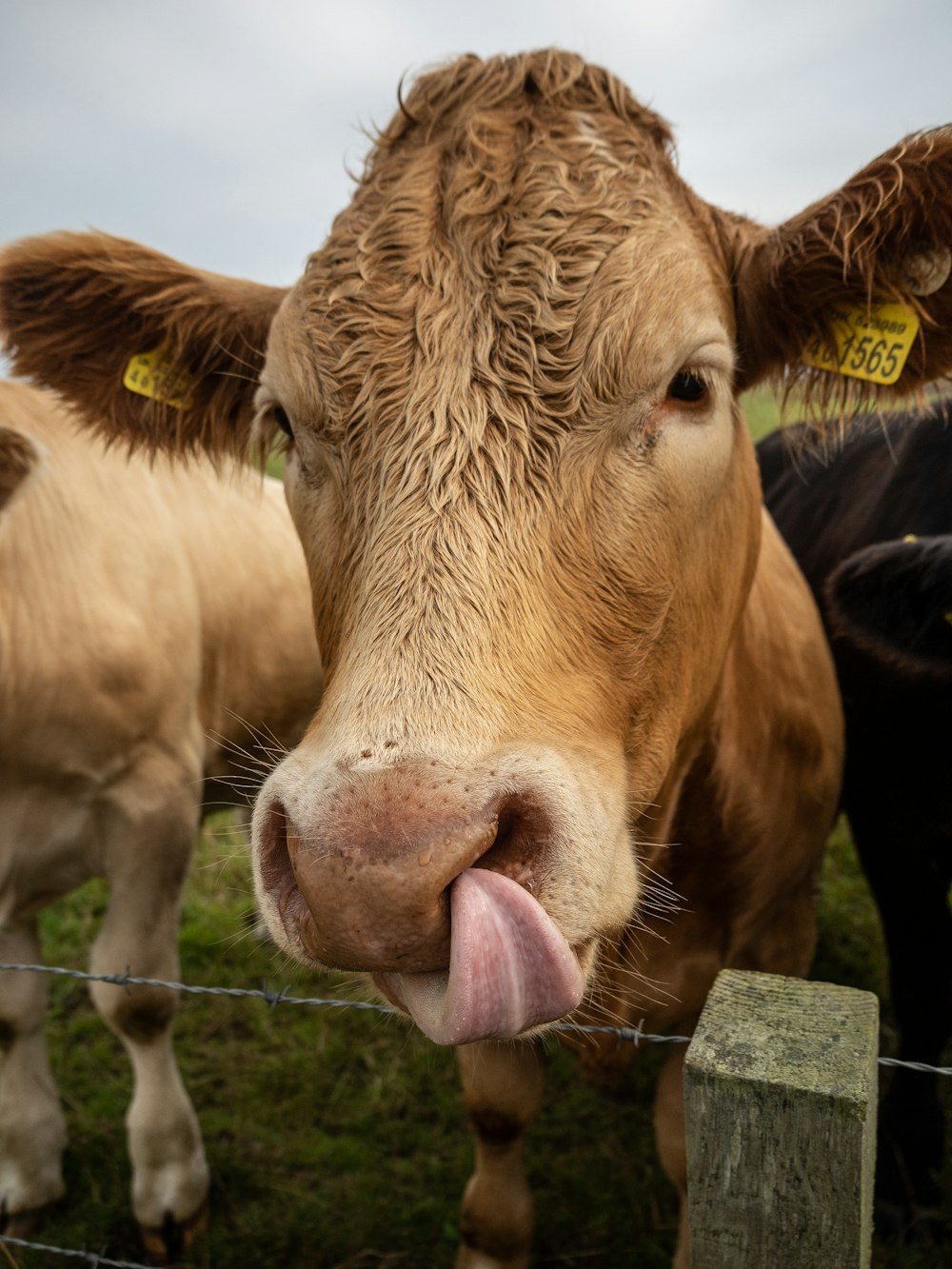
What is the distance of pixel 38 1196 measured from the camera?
315cm

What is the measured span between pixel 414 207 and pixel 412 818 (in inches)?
49.1

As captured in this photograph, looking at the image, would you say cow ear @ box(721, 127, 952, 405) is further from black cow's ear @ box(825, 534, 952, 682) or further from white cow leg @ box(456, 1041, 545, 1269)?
white cow leg @ box(456, 1041, 545, 1269)

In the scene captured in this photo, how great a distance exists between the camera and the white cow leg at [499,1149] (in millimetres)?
2664

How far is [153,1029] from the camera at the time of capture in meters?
3.19

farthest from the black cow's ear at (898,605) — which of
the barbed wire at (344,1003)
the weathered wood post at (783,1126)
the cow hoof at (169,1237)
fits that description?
the cow hoof at (169,1237)

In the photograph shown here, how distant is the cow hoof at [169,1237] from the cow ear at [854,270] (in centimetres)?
288

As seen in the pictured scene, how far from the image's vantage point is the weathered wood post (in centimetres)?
121

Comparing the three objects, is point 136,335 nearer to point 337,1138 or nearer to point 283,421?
point 283,421

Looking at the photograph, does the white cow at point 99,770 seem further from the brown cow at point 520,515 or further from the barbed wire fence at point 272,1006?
the brown cow at point 520,515

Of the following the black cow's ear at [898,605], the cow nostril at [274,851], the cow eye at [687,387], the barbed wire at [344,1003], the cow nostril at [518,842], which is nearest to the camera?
the cow nostril at [518,842]

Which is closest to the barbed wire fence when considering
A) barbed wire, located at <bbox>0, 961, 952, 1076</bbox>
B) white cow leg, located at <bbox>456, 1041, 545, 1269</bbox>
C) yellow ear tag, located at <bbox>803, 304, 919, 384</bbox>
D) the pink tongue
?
barbed wire, located at <bbox>0, 961, 952, 1076</bbox>

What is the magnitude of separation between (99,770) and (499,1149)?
61.6 inches

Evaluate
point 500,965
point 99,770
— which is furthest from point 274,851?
point 99,770

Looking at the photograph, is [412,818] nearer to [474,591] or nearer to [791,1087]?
[474,591]
